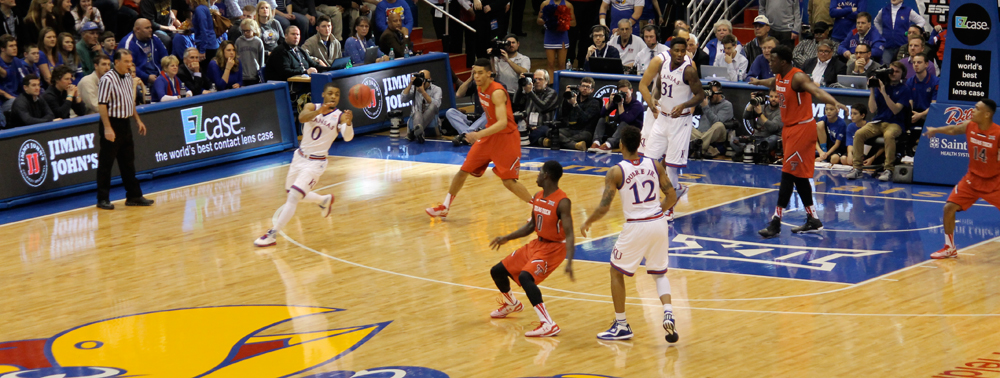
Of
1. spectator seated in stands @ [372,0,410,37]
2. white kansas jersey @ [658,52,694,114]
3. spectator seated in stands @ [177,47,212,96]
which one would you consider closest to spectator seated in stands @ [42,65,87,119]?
spectator seated in stands @ [177,47,212,96]

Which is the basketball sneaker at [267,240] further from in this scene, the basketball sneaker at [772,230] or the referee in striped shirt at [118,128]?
the basketball sneaker at [772,230]

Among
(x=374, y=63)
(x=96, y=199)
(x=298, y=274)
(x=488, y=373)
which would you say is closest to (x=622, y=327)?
(x=488, y=373)

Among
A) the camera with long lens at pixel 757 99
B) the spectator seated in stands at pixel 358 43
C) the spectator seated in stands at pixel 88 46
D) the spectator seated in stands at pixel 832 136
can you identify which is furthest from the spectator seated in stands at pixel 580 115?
the spectator seated in stands at pixel 88 46

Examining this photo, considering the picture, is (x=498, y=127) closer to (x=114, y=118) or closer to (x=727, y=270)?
(x=727, y=270)

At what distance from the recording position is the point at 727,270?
36.6 feet

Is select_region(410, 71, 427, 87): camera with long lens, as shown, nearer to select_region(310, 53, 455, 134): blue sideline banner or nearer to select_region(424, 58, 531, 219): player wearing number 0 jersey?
select_region(310, 53, 455, 134): blue sideline banner

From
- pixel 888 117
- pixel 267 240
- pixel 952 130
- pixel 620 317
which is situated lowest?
pixel 620 317

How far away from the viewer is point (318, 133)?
1244 cm

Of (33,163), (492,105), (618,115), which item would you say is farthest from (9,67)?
(618,115)

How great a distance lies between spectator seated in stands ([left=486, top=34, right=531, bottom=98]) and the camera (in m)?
20.0

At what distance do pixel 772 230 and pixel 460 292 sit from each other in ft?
12.9

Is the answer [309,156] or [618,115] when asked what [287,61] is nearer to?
[618,115]

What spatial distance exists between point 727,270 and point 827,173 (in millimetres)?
5641

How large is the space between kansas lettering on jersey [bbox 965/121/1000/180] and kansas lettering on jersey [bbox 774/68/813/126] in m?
1.76
